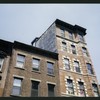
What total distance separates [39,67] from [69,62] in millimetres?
5322

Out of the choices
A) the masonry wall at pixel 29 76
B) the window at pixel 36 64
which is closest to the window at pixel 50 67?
the masonry wall at pixel 29 76

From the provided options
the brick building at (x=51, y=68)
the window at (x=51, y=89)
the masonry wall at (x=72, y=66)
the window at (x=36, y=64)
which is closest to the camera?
the brick building at (x=51, y=68)

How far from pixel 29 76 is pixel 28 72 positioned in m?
0.57

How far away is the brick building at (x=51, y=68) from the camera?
1567 centimetres

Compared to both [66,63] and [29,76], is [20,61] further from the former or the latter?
[66,63]

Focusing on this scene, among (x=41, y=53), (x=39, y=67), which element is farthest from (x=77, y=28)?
(x=39, y=67)

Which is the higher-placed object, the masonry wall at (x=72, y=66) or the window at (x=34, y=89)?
the masonry wall at (x=72, y=66)

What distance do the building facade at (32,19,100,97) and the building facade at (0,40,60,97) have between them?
137 cm

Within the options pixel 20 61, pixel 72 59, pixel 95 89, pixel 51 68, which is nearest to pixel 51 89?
pixel 51 68

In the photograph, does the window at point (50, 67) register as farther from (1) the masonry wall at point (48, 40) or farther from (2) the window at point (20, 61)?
(2) the window at point (20, 61)

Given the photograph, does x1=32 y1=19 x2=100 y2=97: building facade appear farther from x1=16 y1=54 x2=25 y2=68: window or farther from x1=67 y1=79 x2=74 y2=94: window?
x1=16 y1=54 x2=25 y2=68: window

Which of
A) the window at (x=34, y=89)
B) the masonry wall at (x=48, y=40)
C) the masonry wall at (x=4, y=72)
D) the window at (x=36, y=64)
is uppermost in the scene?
the masonry wall at (x=48, y=40)

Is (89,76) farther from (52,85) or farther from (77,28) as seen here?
(77,28)

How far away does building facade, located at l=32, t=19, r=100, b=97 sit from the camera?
18745mm
